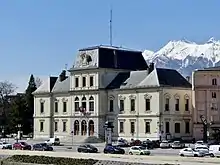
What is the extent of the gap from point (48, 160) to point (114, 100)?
58.0m

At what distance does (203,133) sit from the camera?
350 ft

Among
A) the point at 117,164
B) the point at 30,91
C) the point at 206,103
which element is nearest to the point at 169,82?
the point at 206,103

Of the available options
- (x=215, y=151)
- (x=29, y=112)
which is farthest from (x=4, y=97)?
(x=215, y=151)

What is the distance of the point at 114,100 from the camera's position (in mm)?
115125

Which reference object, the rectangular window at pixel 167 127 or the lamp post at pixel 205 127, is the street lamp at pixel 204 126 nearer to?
the lamp post at pixel 205 127

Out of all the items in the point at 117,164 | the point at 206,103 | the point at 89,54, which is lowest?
the point at 117,164

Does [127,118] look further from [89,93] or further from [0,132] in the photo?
[0,132]

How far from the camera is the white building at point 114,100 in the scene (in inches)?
4225

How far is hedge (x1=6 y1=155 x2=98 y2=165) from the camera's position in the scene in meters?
Result: 54.4

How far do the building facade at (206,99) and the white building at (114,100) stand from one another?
1.71 m

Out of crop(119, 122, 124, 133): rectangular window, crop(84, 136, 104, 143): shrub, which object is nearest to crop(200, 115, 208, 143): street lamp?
crop(119, 122, 124, 133): rectangular window

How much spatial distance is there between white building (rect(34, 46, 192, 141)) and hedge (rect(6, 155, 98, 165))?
46.9m

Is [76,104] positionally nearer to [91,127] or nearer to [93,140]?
[91,127]

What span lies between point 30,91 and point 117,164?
9764cm
